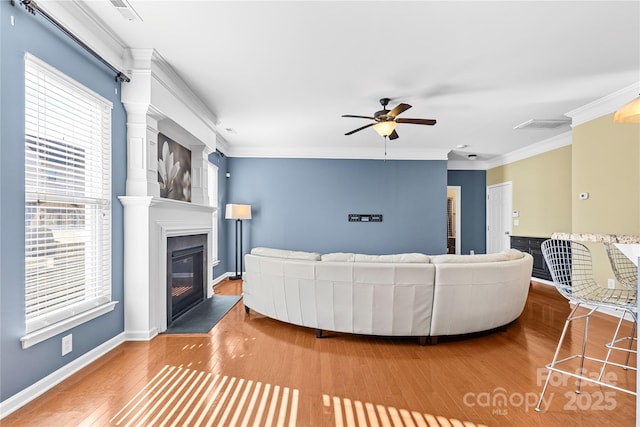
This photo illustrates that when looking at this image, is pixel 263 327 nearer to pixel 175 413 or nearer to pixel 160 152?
pixel 175 413

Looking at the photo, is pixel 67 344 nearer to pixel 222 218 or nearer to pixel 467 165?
pixel 222 218

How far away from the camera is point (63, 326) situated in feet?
7.51

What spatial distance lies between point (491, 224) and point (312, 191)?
443 centimetres

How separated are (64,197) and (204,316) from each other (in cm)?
208

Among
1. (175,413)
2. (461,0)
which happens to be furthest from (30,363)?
(461,0)

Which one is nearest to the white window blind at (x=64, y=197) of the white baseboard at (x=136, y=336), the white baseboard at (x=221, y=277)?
the white baseboard at (x=136, y=336)

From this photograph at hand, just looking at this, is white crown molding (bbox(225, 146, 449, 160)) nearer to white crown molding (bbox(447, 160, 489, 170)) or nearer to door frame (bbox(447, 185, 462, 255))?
white crown molding (bbox(447, 160, 489, 170))

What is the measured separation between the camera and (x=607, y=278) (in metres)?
4.06

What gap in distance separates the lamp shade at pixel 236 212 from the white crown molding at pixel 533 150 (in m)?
5.72

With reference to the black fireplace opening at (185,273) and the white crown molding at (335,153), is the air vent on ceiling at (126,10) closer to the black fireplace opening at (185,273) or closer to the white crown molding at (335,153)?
the black fireplace opening at (185,273)

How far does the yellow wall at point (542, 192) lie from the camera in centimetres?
573

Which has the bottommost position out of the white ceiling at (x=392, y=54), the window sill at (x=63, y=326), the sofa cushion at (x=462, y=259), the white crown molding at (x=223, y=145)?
the window sill at (x=63, y=326)

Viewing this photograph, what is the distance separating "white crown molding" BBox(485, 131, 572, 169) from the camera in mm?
5684

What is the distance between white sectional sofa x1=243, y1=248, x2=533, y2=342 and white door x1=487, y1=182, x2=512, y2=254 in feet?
14.8
